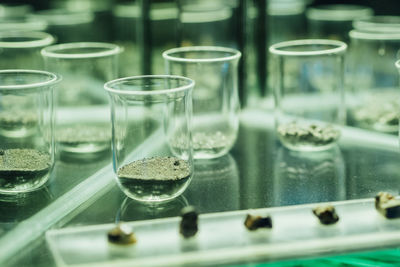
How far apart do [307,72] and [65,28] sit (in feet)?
3.17

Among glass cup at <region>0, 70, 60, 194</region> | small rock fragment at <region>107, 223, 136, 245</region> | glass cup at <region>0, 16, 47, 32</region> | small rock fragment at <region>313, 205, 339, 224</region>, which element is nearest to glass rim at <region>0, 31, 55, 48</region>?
glass cup at <region>0, 16, 47, 32</region>

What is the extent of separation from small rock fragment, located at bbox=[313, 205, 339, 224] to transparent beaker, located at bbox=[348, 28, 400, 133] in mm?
606

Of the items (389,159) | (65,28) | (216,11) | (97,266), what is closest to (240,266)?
(97,266)

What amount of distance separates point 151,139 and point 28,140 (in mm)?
253

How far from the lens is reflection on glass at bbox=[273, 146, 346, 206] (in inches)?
47.3

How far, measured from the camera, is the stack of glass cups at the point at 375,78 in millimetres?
1633

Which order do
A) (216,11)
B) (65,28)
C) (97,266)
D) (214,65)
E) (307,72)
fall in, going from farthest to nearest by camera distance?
(65,28) < (216,11) < (307,72) < (214,65) < (97,266)

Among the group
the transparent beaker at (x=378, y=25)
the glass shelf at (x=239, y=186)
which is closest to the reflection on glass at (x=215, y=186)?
the glass shelf at (x=239, y=186)

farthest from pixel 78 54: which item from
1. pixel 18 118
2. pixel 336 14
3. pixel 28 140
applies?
pixel 336 14

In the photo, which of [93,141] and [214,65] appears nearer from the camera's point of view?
[214,65]

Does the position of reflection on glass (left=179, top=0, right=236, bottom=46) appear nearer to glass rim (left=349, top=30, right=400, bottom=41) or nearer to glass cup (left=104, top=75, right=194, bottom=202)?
glass rim (left=349, top=30, right=400, bottom=41)

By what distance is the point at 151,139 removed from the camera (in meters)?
1.21

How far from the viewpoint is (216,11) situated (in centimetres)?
181

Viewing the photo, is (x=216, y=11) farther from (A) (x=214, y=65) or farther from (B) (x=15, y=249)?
(B) (x=15, y=249)
